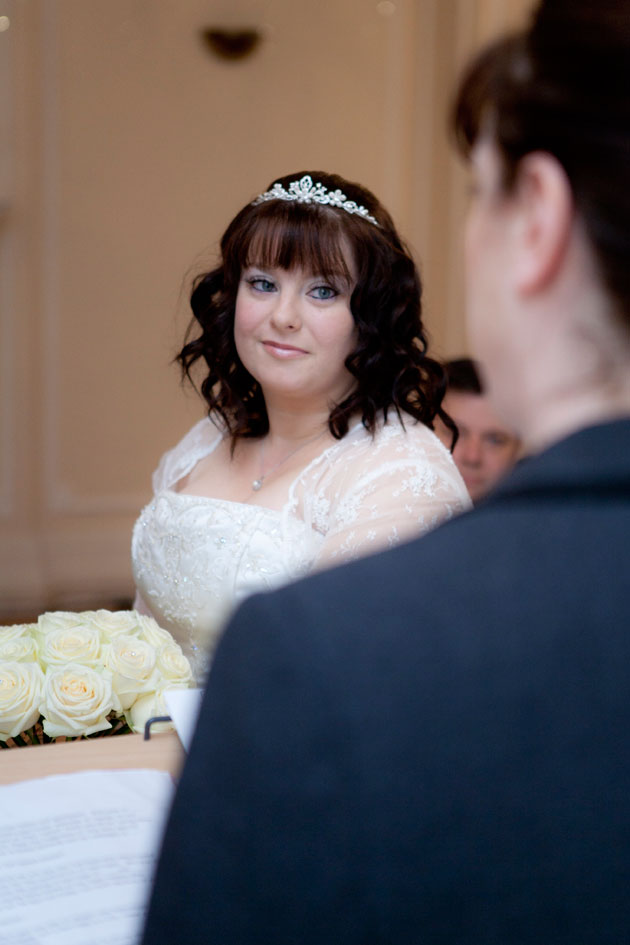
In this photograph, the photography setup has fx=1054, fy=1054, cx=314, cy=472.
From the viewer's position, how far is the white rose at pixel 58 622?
1517 millimetres

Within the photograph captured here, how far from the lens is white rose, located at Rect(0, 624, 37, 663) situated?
1446 mm

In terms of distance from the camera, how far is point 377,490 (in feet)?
6.92

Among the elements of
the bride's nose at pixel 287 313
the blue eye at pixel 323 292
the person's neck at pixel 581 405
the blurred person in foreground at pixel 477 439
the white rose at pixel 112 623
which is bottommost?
the blurred person in foreground at pixel 477 439

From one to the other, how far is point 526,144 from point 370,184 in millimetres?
5076

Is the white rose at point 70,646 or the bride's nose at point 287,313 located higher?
the bride's nose at point 287,313

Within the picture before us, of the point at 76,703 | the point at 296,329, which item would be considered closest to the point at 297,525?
the point at 296,329

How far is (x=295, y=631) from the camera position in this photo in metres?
0.59

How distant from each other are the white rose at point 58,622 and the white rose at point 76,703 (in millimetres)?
124

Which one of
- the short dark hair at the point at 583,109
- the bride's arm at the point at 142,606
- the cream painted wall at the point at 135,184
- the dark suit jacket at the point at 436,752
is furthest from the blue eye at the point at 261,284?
the cream painted wall at the point at 135,184

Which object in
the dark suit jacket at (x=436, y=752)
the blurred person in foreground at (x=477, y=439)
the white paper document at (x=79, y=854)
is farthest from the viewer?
the blurred person in foreground at (x=477, y=439)

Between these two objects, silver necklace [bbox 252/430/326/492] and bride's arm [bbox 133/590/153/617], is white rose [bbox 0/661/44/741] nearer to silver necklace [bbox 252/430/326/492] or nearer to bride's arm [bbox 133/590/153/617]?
silver necklace [bbox 252/430/326/492]

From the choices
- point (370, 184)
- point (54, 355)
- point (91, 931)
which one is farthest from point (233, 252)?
point (370, 184)

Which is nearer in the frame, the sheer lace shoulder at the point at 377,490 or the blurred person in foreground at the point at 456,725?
the blurred person in foreground at the point at 456,725

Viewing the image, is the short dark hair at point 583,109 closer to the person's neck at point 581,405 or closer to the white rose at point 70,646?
the person's neck at point 581,405
